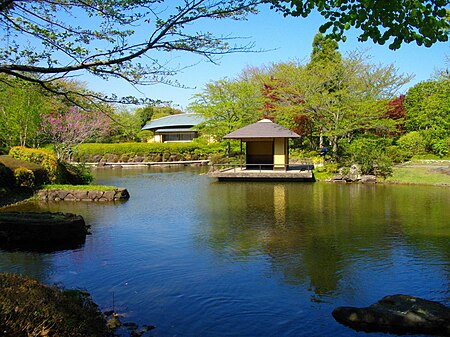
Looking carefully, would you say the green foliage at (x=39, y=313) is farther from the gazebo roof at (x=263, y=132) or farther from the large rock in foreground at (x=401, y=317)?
the gazebo roof at (x=263, y=132)

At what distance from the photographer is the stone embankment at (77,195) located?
14375mm

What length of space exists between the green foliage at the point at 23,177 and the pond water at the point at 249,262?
1.87 meters

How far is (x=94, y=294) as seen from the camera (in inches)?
228

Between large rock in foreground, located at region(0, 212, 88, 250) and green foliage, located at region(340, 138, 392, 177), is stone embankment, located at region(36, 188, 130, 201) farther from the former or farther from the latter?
green foliage, located at region(340, 138, 392, 177)

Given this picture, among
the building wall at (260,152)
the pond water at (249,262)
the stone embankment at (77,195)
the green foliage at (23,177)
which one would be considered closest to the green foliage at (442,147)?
the building wall at (260,152)

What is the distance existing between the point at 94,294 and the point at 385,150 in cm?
2016

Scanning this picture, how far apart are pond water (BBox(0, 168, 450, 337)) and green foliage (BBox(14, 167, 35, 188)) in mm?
1872

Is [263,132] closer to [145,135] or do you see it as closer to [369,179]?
[369,179]

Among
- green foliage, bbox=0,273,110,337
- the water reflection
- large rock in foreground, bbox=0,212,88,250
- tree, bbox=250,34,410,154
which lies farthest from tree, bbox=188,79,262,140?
green foliage, bbox=0,273,110,337

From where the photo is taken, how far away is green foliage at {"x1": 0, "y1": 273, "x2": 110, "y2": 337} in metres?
3.12

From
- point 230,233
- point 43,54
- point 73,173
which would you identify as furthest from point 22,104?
point 43,54

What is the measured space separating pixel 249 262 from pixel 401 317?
9.93 ft

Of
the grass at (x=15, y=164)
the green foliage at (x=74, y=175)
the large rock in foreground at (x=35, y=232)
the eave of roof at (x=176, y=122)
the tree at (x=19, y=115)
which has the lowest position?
the large rock in foreground at (x=35, y=232)

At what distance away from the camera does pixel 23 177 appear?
47.7 ft
